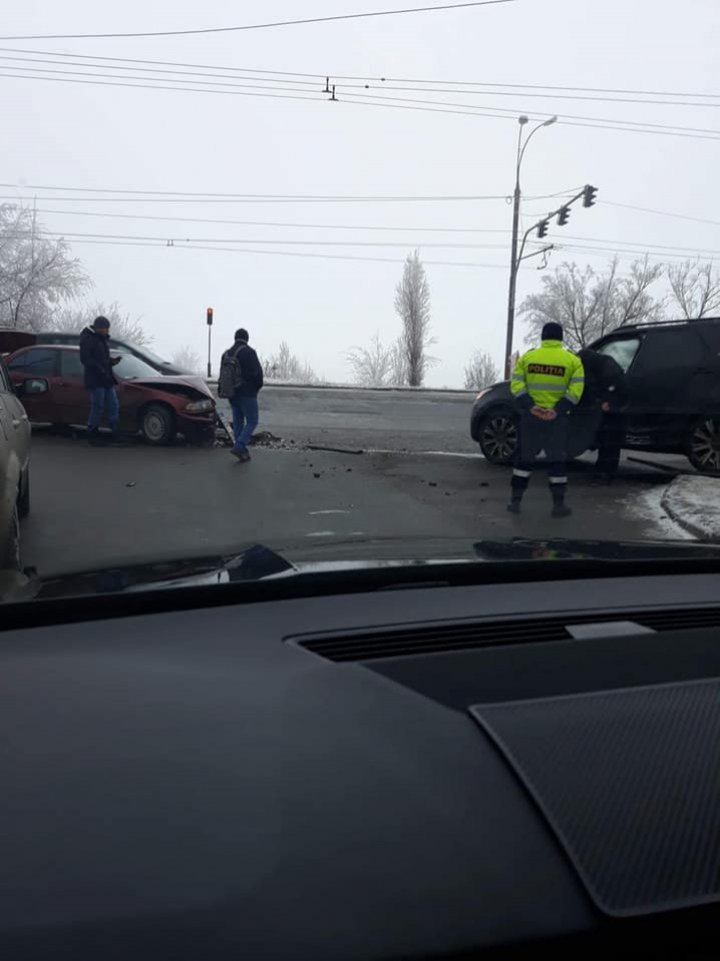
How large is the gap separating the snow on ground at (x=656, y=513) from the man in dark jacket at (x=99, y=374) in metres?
7.65

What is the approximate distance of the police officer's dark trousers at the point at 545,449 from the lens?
9.70 m

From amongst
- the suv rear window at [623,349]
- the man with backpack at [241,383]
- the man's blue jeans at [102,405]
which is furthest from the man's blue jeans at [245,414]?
the suv rear window at [623,349]

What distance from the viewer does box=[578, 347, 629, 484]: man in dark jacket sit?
11625 mm

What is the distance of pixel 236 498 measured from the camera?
10.7m

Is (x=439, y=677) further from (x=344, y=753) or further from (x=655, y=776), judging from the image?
(x=655, y=776)

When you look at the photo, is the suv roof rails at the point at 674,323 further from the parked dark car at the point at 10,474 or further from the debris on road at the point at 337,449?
the parked dark car at the point at 10,474

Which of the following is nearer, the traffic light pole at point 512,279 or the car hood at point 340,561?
the car hood at point 340,561

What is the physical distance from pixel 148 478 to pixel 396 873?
10.7 metres

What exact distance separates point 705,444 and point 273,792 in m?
11.1

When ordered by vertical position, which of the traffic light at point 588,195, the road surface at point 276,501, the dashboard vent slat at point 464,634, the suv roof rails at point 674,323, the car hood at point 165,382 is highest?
the traffic light at point 588,195

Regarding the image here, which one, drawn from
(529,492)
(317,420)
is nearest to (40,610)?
(529,492)

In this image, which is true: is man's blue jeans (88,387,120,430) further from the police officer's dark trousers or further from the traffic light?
the traffic light

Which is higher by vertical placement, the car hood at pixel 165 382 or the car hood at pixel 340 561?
the car hood at pixel 165 382

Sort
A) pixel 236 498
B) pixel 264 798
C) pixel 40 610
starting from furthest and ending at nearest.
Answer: pixel 236 498, pixel 40 610, pixel 264 798
